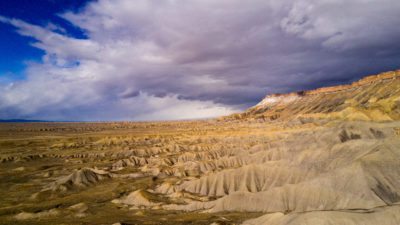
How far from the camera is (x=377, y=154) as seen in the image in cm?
5644

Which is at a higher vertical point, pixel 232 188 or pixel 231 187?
pixel 231 187

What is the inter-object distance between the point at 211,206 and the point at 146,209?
11.3 m

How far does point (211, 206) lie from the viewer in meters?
57.9

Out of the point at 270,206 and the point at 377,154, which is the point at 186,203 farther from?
the point at 377,154

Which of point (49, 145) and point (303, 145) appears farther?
point (49, 145)

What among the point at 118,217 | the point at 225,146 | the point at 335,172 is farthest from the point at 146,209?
the point at 225,146

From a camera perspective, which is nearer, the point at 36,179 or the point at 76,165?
the point at 36,179

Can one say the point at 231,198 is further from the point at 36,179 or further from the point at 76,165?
the point at 76,165

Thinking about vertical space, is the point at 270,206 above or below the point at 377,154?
below

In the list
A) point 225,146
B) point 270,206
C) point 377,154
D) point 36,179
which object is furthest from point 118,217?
point 225,146

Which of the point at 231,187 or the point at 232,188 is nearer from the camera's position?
the point at 232,188

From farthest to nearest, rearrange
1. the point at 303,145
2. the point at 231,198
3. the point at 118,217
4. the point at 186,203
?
the point at 303,145 → the point at 186,203 → the point at 231,198 → the point at 118,217

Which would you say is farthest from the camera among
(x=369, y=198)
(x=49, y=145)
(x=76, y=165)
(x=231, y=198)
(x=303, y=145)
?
(x=49, y=145)

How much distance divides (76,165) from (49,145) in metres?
57.8
